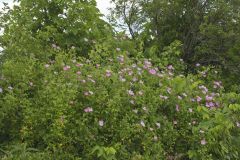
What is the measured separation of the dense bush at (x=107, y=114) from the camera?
4.76 meters

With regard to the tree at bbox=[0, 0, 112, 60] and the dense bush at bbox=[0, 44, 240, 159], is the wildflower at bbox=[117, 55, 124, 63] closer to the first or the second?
the dense bush at bbox=[0, 44, 240, 159]

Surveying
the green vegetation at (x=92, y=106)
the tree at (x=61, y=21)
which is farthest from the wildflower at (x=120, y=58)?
the tree at (x=61, y=21)

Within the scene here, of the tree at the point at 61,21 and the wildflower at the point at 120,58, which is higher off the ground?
the tree at the point at 61,21

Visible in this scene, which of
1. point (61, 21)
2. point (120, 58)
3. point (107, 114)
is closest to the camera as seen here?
point (107, 114)

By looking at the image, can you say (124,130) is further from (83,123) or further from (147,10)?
(147,10)

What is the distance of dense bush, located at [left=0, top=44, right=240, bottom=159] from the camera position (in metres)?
4.76

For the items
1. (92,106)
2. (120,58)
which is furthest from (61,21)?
(92,106)

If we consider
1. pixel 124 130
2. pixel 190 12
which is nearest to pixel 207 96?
pixel 124 130

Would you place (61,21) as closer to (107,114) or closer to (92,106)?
(92,106)

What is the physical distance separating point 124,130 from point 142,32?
583 cm

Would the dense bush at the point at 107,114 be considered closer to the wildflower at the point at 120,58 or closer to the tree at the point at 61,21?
the wildflower at the point at 120,58

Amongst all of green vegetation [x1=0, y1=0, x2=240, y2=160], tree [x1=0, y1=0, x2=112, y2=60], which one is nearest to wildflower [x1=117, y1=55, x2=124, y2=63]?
green vegetation [x1=0, y1=0, x2=240, y2=160]

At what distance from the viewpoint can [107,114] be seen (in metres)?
4.93

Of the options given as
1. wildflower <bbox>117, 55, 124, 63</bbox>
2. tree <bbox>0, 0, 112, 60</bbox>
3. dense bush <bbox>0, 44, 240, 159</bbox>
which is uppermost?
tree <bbox>0, 0, 112, 60</bbox>
